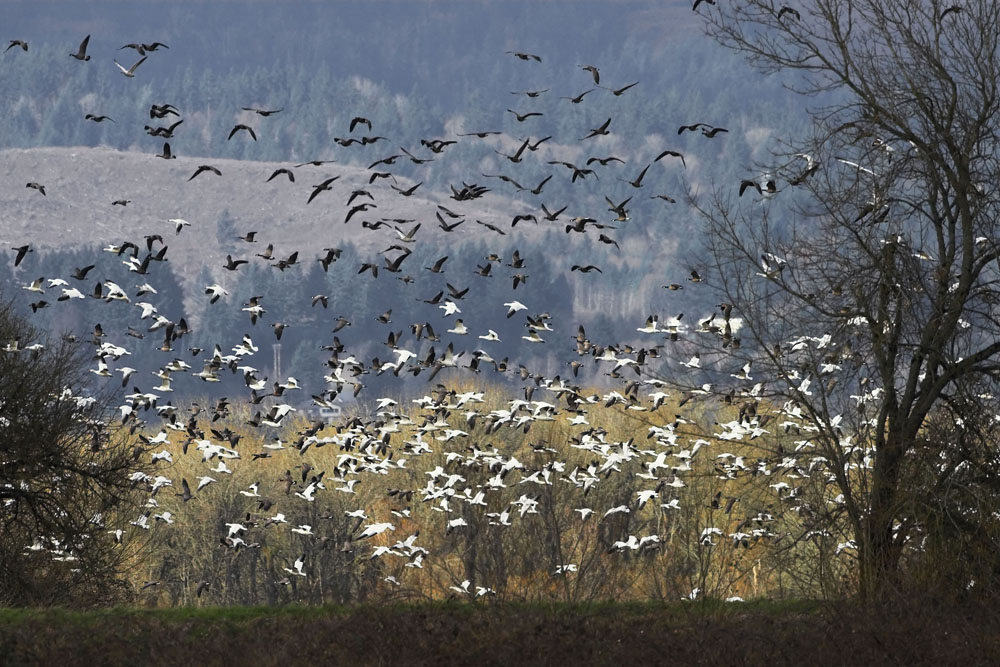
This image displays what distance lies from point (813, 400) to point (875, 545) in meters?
2.62

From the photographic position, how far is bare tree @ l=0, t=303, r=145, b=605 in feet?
114

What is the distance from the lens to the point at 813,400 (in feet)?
80.0

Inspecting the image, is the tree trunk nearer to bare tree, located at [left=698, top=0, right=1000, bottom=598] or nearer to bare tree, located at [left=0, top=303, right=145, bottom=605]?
bare tree, located at [left=698, top=0, right=1000, bottom=598]

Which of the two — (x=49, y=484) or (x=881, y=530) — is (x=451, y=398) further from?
(x=881, y=530)

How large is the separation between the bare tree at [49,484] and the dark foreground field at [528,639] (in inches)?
516

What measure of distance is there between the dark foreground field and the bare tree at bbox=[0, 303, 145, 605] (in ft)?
43.0

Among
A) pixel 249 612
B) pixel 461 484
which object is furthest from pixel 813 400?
pixel 461 484

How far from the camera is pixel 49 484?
1383 inches

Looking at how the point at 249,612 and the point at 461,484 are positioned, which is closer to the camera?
the point at 249,612

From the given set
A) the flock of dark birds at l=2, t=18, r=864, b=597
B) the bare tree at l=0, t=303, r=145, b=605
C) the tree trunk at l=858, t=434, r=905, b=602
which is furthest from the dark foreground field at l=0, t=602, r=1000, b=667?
the bare tree at l=0, t=303, r=145, b=605

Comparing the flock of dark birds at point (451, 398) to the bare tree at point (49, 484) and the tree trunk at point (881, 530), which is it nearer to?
the bare tree at point (49, 484)

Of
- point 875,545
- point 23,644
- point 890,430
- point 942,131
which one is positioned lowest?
point 23,644

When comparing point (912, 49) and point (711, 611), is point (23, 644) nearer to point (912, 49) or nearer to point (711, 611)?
point (711, 611)

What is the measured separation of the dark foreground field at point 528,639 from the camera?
711 inches
